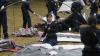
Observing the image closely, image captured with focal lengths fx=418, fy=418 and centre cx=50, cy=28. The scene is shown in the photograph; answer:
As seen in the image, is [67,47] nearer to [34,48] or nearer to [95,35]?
[34,48]

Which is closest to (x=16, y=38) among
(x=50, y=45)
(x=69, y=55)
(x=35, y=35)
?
(x=35, y=35)

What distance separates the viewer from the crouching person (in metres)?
8.69

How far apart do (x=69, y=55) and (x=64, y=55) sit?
0.14 metres

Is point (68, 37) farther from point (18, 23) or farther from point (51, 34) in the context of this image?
point (18, 23)

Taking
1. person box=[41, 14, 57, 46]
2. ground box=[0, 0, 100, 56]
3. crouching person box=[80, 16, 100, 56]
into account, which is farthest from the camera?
ground box=[0, 0, 100, 56]

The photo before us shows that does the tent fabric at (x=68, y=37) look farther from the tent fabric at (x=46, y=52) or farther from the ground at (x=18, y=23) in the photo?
the tent fabric at (x=46, y=52)

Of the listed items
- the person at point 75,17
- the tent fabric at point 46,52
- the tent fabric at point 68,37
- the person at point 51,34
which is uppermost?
the person at point 75,17

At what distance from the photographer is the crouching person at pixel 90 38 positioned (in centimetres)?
869

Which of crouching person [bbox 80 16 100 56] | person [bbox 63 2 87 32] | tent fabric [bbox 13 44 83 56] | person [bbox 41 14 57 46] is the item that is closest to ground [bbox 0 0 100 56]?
tent fabric [bbox 13 44 83 56]

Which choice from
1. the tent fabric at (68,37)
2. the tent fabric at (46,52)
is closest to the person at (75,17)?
the tent fabric at (68,37)

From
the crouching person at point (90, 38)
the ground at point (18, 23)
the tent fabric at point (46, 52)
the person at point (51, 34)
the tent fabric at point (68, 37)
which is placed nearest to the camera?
the crouching person at point (90, 38)

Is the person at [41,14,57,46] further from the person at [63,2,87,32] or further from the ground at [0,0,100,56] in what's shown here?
the person at [63,2,87,32]

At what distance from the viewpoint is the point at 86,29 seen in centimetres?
869

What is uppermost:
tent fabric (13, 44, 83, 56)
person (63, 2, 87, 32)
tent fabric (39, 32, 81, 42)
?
person (63, 2, 87, 32)
